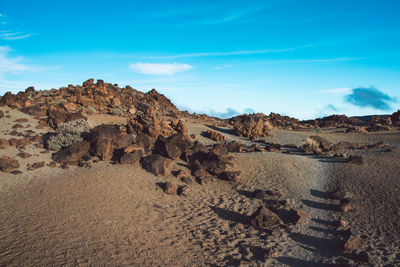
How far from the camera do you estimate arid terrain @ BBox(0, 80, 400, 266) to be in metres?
7.26

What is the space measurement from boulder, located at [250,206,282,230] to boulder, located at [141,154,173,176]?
555 centimetres

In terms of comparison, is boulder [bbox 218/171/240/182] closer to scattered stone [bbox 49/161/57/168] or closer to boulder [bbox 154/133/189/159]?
boulder [bbox 154/133/189/159]

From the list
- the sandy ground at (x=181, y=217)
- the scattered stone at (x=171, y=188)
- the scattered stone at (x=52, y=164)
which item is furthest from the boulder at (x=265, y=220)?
the scattered stone at (x=52, y=164)

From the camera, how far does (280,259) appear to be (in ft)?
23.6

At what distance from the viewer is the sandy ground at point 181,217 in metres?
7.09

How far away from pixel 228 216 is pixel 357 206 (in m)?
5.01

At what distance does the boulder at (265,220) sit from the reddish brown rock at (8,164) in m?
11.5

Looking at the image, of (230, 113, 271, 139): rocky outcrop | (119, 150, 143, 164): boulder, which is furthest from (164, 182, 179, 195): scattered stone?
(230, 113, 271, 139): rocky outcrop

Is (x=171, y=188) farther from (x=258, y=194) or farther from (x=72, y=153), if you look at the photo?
(x=72, y=153)

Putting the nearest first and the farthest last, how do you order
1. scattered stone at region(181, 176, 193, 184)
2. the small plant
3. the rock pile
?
1. scattered stone at region(181, 176, 193, 184)
2. the small plant
3. the rock pile

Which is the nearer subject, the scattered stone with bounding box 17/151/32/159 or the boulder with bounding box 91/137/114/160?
the scattered stone with bounding box 17/151/32/159

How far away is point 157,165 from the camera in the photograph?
1329 cm

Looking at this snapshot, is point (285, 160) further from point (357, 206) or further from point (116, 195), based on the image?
point (116, 195)

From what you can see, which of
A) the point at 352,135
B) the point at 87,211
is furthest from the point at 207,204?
the point at 352,135
